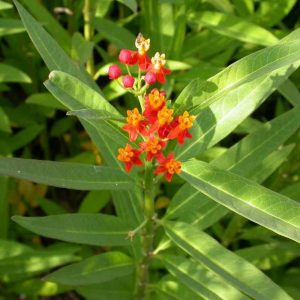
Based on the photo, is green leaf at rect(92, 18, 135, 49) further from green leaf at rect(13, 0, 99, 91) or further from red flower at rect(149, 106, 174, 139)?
red flower at rect(149, 106, 174, 139)

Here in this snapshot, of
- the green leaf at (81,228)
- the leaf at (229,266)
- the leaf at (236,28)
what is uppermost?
the leaf at (236,28)

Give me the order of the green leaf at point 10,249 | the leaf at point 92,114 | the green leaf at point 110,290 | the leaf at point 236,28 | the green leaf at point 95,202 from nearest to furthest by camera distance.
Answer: the leaf at point 92,114 → the green leaf at point 10,249 → the green leaf at point 110,290 → the leaf at point 236,28 → the green leaf at point 95,202

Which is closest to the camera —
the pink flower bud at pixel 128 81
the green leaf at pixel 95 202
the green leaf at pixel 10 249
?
the pink flower bud at pixel 128 81

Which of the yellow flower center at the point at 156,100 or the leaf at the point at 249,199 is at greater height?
the yellow flower center at the point at 156,100

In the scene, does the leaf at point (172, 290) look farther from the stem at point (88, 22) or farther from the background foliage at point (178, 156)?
the stem at point (88, 22)

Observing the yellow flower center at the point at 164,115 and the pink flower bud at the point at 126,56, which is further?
the pink flower bud at the point at 126,56

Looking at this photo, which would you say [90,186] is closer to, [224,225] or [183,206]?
[183,206]

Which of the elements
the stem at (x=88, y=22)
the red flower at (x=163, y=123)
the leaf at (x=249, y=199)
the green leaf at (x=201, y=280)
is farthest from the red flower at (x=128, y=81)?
the stem at (x=88, y=22)
